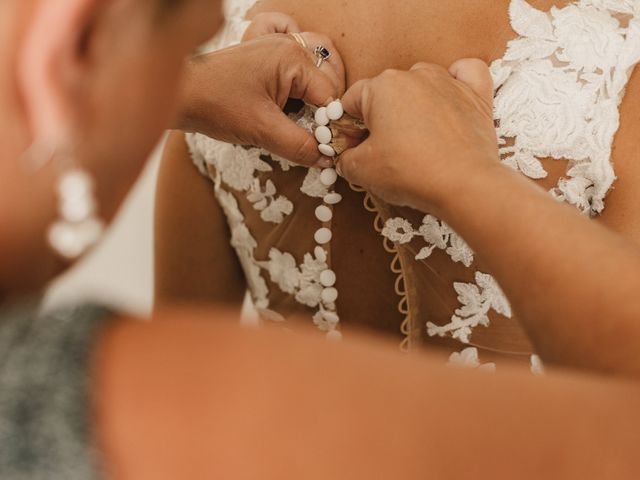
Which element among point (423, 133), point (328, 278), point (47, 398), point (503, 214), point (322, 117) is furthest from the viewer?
point (328, 278)

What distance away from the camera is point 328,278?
0.93 metres

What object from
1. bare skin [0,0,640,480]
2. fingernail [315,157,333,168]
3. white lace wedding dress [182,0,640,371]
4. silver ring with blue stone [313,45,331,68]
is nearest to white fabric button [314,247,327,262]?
white lace wedding dress [182,0,640,371]

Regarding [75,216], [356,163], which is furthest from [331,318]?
[75,216]

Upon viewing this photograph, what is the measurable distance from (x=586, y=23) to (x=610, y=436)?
53cm

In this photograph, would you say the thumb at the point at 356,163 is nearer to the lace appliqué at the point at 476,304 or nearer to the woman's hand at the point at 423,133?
the woman's hand at the point at 423,133

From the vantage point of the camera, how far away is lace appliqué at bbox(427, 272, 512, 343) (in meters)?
0.85

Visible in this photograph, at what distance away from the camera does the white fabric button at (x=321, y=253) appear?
91cm

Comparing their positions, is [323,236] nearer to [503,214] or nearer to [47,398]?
[503,214]

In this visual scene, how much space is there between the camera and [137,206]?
6.10 ft

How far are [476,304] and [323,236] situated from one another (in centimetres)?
20

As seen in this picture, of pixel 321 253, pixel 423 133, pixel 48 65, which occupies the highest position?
pixel 48 65

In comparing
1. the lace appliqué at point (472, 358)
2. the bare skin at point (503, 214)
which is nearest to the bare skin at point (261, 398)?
the bare skin at point (503, 214)

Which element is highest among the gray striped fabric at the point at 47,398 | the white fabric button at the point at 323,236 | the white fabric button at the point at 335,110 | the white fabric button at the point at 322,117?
the gray striped fabric at the point at 47,398

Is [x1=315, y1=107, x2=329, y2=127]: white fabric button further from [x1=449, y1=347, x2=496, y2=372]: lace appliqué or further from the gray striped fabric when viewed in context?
the gray striped fabric
